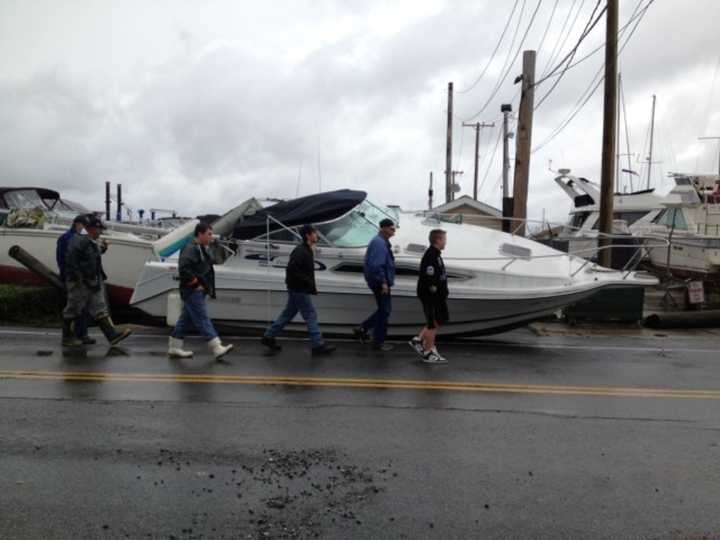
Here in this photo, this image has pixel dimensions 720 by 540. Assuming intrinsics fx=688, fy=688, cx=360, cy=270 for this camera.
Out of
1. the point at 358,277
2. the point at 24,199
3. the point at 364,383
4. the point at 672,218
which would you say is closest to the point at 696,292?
the point at 358,277

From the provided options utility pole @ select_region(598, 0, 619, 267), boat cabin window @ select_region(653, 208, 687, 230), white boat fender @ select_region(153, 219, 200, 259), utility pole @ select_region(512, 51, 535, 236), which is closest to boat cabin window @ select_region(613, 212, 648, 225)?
boat cabin window @ select_region(653, 208, 687, 230)

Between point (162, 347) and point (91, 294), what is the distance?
3.73 feet

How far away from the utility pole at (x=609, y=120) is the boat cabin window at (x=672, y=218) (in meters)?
7.76

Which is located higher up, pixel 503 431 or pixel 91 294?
pixel 91 294

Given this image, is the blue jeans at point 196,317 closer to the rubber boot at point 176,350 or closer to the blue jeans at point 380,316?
the rubber boot at point 176,350

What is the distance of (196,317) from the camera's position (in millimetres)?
8242

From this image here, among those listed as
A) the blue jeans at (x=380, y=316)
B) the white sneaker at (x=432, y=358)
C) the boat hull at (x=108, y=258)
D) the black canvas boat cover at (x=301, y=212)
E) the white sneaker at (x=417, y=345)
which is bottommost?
the white sneaker at (x=432, y=358)

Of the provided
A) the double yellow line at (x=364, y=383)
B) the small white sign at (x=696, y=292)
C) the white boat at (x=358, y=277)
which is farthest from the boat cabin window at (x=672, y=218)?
the double yellow line at (x=364, y=383)

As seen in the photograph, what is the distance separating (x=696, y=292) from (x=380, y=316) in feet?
23.5

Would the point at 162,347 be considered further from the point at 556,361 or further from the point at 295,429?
the point at 556,361

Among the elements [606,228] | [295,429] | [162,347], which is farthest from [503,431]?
[606,228]

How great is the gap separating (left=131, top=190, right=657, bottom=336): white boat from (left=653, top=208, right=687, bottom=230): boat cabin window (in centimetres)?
1127

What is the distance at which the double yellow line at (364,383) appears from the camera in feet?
22.9

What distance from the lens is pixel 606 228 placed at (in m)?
13.4
